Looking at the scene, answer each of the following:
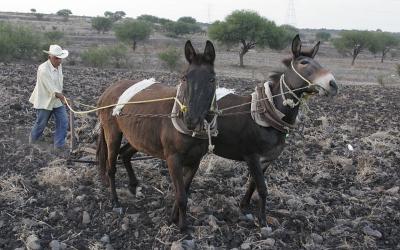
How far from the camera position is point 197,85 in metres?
4.42

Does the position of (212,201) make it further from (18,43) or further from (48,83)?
(18,43)

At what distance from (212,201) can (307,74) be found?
2.05 meters

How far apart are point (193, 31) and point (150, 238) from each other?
73.9 m

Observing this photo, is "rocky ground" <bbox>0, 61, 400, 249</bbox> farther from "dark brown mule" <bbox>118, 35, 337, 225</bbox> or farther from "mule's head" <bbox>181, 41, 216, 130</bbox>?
"mule's head" <bbox>181, 41, 216, 130</bbox>

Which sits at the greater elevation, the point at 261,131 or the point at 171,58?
the point at 261,131

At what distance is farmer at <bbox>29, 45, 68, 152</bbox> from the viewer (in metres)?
7.90

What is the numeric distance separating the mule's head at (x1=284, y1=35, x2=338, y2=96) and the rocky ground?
1522mm

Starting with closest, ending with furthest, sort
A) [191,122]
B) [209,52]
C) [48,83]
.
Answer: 1. [191,122]
2. [209,52]
3. [48,83]

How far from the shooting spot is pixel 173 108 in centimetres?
498

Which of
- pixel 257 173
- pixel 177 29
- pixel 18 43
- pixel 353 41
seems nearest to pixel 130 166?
pixel 257 173

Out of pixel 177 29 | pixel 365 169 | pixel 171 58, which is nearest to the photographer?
pixel 365 169

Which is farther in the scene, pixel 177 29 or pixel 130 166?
pixel 177 29

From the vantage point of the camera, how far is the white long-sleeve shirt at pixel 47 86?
7.95 metres

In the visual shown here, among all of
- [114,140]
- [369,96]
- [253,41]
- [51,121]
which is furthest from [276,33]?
[114,140]
